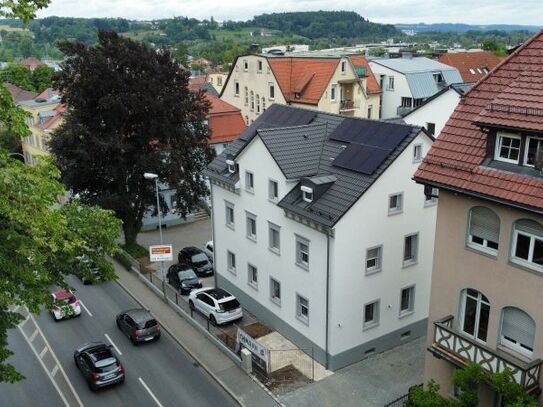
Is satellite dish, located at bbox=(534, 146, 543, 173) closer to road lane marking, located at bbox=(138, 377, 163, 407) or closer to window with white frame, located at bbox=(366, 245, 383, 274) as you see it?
window with white frame, located at bbox=(366, 245, 383, 274)

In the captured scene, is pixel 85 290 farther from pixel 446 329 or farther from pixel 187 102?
pixel 446 329

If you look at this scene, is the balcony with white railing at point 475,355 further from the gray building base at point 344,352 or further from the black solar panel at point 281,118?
the black solar panel at point 281,118

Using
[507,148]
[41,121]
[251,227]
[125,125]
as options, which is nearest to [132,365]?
[251,227]

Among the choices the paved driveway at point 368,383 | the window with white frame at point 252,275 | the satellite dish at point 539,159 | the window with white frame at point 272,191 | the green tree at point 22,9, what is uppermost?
the green tree at point 22,9

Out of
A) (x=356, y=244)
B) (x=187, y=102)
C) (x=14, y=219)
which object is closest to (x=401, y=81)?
(x=187, y=102)

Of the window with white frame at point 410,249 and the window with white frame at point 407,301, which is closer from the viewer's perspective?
the window with white frame at point 410,249

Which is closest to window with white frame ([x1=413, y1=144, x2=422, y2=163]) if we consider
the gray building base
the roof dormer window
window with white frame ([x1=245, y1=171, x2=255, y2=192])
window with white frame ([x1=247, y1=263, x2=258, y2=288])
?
the roof dormer window

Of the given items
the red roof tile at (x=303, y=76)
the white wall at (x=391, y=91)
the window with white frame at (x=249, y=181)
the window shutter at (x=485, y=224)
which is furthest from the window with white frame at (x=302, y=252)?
the white wall at (x=391, y=91)
